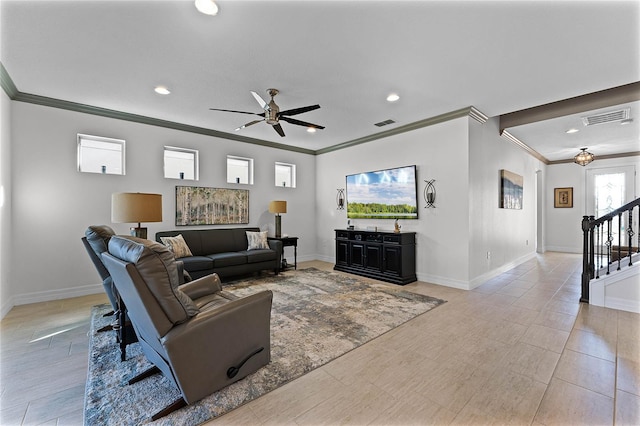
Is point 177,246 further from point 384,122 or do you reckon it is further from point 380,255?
point 384,122

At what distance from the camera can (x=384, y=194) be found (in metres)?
5.52

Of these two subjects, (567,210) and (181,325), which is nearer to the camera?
(181,325)

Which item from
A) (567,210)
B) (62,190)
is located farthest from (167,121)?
(567,210)

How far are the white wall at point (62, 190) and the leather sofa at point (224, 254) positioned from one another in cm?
60

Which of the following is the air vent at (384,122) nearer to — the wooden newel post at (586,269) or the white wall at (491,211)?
the white wall at (491,211)

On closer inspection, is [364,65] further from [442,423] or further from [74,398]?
[74,398]

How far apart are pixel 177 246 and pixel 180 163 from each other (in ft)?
5.39

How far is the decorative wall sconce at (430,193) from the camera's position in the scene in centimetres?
476

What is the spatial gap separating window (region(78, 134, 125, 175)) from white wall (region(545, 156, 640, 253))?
35.1 ft

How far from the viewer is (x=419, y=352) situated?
94.4 inches

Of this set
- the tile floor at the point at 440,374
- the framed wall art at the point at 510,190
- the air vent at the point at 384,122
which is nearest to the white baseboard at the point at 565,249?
the framed wall art at the point at 510,190

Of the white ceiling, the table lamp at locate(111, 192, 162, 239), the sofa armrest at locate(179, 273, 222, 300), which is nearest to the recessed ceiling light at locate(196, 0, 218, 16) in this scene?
the white ceiling

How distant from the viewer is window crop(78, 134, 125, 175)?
4.26 meters

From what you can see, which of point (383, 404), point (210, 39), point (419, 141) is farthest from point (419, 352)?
point (419, 141)
